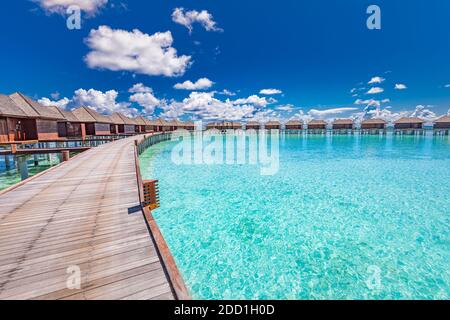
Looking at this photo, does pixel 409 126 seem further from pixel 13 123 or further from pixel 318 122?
pixel 13 123

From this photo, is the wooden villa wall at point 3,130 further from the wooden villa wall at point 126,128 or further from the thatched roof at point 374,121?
the thatched roof at point 374,121

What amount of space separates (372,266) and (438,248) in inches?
90.1

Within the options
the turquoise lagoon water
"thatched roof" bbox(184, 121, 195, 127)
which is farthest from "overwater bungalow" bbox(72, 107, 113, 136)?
"thatched roof" bbox(184, 121, 195, 127)

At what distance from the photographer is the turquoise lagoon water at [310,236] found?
418 cm

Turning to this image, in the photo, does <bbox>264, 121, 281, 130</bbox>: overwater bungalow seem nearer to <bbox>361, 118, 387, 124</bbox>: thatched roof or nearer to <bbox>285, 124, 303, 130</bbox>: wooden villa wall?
<bbox>285, 124, 303, 130</bbox>: wooden villa wall

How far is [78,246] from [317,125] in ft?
188

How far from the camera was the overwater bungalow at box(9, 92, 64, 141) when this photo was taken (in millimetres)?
16469

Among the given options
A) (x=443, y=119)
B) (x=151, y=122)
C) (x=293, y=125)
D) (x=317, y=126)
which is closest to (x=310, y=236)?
(x=151, y=122)

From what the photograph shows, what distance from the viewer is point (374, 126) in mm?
47625

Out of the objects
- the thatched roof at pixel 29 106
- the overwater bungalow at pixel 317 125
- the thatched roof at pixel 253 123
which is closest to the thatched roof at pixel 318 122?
the overwater bungalow at pixel 317 125

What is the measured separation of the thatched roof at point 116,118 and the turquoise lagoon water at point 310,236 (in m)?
27.2

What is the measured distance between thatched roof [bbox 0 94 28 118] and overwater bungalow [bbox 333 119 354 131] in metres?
57.3

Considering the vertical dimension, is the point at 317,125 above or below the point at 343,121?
below
